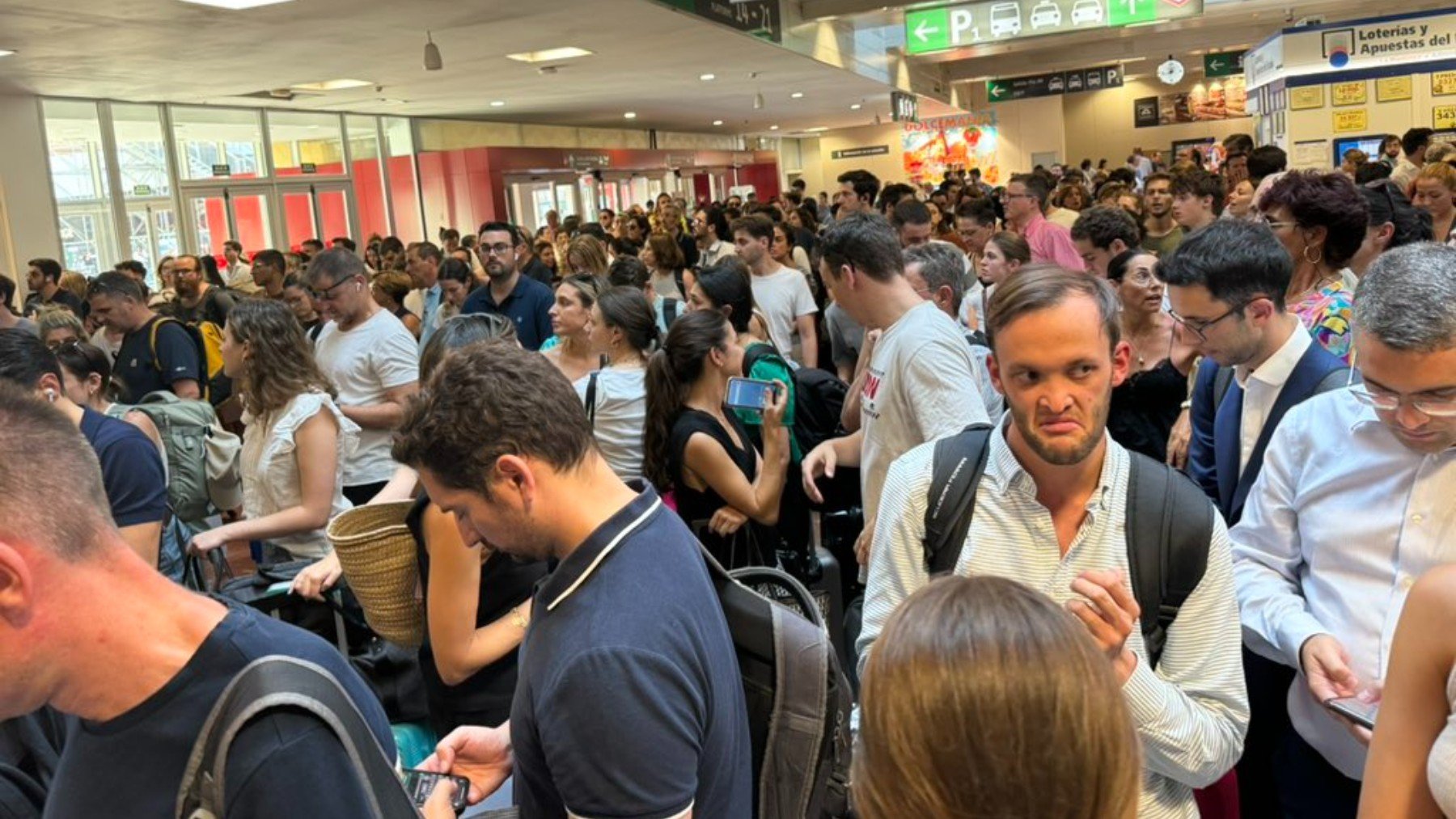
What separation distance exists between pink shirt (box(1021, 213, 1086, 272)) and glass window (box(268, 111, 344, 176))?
1243 centimetres

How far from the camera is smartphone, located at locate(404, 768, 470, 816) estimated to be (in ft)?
5.92

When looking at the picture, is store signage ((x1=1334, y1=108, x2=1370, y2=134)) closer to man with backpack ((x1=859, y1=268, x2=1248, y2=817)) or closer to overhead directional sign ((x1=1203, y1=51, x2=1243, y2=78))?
overhead directional sign ((x1=1203, y1=51, x2=1243, y2=78))

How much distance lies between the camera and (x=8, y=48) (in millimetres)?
8883

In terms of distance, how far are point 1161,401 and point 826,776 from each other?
90.4 inches

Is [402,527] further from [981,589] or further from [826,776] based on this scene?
[981,589]

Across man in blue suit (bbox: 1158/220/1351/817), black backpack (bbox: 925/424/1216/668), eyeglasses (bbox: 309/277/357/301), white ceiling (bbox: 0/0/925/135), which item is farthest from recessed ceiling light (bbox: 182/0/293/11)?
black backpack (bbox: 925/424/1216/668)

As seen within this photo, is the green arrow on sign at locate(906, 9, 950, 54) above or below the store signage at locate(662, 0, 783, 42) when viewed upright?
above

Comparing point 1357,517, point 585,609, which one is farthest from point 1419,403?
point 585,609

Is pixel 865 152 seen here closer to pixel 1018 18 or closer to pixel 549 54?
pixel 1018 18

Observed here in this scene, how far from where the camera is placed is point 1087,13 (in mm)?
14445

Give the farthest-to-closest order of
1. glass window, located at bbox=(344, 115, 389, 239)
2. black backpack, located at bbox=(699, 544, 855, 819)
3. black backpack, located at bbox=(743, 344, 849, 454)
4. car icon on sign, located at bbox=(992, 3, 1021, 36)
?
glass window, located at bbox=(344, 115, 389, 239) → car icon on sign, located at bbox=(992, 3, 1021, 36) → black backpack, located at bbox=(743, 344, 849, 454) → black backpack, located at bbox=(699, 544, 855, 819)

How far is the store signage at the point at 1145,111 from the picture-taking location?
Answer: 31.8 m

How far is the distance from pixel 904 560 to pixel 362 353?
371cm

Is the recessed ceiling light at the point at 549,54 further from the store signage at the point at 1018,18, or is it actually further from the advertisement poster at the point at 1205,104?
the advertisement poster at the point at 1205,104
